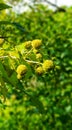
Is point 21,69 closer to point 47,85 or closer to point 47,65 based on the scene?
point 47,65

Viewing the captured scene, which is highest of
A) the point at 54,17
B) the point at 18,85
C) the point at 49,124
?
the point at 18,85

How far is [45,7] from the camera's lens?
7637 millimetres

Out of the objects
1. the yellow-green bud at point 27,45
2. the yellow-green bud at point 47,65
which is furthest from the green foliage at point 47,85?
the yellow-green bud at point 47,65

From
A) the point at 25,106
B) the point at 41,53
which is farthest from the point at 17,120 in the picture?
the point at 41,53

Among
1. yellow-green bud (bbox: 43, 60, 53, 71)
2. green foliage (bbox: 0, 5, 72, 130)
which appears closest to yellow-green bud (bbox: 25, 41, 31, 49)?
yellow-green bud (bbox: 43, 60, 53, 71)

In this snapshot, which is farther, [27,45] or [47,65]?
[27,45]

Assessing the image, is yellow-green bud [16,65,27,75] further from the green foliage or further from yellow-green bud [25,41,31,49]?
the green foliage

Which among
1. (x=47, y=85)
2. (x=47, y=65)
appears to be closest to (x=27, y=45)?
(x=47, y=65)

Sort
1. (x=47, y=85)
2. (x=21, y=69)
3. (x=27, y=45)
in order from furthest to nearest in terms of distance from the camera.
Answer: (x=47, y=85) → (x=27, y=45) → (x=21, y=69)

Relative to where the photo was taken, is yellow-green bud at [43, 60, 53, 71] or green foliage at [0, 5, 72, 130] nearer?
yellow-green bud at [43, 60, 53, 71]

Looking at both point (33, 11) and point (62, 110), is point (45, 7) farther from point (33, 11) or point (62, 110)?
point (62, 110)

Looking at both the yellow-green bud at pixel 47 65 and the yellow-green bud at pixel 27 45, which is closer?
the yellow-green bud at pixel 47 65

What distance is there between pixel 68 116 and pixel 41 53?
13.1 feet

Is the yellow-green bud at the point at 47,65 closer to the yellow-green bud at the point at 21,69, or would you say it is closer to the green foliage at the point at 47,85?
the yellow-green bud at the point at 21,69
